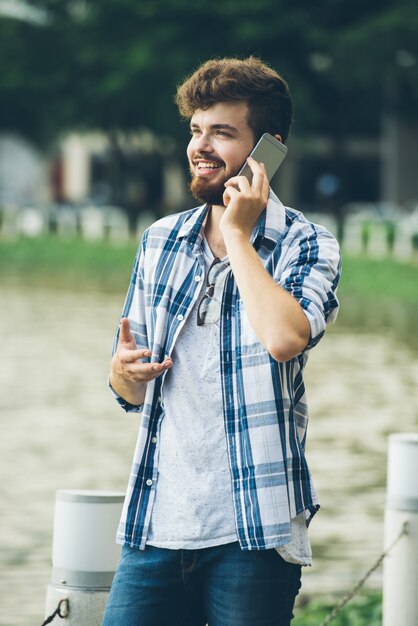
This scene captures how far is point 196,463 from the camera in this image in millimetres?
3000

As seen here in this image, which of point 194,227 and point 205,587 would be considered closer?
point 205,587

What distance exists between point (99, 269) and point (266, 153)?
27.1m

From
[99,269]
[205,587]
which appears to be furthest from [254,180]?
[99,269]

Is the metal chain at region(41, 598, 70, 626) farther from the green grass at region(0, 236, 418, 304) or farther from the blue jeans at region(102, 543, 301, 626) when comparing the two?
the green grass at region(0, 236, 418, 304)

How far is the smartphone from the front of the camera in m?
3.08

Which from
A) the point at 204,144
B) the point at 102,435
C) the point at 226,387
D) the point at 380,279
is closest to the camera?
the point at 226,387

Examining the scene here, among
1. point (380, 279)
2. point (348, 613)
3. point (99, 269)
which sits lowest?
point (348, 613)

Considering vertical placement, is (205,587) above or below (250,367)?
below

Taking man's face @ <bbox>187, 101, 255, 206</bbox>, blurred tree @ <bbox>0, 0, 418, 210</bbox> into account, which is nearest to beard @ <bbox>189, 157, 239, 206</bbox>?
man's face @ <bbox>187, 101, 255, 206</bbox>

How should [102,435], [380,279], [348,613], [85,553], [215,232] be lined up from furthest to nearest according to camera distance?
[380,279], [102,435], [348,613], [85,553], [215,232]

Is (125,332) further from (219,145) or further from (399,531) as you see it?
(399,531)

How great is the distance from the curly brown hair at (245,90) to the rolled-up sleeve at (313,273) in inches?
9.6

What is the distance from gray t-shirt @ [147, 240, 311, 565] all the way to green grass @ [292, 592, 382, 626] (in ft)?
8.26

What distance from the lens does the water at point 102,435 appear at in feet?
22.7
